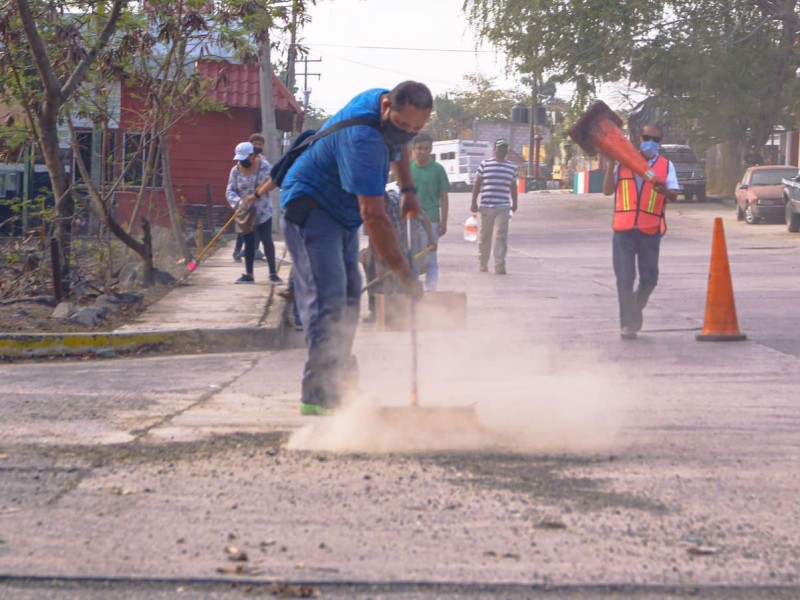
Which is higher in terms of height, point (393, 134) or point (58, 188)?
point (393, 134)

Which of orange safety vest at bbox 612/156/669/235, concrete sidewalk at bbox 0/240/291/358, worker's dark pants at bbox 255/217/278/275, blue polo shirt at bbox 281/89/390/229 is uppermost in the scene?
blue polo shirt at bbox 281/89/390/229

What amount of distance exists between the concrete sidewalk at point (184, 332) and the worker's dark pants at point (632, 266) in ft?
9.49

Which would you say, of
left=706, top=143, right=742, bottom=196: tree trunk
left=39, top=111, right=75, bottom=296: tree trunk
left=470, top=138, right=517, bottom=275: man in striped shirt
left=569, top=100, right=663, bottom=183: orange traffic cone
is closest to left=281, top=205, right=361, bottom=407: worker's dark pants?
left=569, top=100, right=663, bottom=183: orange traffic cone

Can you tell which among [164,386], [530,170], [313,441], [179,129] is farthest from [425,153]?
[530,170]

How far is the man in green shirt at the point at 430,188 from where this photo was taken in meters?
12.3

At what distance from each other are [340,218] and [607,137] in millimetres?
4163

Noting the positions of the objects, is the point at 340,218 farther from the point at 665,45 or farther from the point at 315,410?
the point at 665,45

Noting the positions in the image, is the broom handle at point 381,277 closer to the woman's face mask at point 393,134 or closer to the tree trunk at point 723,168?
the woman's face mask at point 393,134

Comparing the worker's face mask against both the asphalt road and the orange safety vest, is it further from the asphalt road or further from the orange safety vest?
the asphalt road

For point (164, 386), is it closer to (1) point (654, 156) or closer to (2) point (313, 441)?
(2) point (313, 441)

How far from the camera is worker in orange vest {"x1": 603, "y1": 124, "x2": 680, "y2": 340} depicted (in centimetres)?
974

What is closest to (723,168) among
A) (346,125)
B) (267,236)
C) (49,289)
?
(267,236)

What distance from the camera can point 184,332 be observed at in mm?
9711

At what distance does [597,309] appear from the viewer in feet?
40.7
